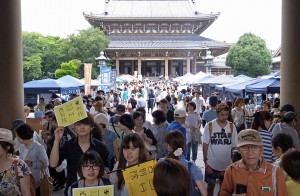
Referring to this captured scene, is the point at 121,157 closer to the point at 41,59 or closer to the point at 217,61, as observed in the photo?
the point at 41,59

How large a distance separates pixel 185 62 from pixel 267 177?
1938 inches

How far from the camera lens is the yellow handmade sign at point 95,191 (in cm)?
294

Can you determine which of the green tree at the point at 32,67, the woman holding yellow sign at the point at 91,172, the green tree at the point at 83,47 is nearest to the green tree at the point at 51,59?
the green tree at the point at 83,47

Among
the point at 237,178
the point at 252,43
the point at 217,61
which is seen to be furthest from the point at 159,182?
the point at 217,61

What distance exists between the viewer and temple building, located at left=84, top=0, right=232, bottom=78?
4731 cm

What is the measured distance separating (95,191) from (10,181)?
970 mm

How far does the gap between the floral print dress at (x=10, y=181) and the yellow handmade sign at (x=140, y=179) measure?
96cm

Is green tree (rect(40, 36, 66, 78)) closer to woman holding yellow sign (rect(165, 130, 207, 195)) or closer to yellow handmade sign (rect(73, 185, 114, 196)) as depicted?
woman holding yellow sign (rect(165, 130, 207, 195))

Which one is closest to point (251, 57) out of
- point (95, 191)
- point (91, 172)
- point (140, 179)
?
point (140, 179)

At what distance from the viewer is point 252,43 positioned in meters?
43.9

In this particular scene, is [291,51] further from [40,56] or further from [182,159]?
[40,56]

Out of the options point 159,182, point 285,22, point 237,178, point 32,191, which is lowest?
point 32,191

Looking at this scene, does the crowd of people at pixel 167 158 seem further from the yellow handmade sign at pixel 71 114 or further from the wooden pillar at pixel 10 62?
the wooden pillar at pixel 10 62

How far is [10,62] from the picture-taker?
26.4 feet
